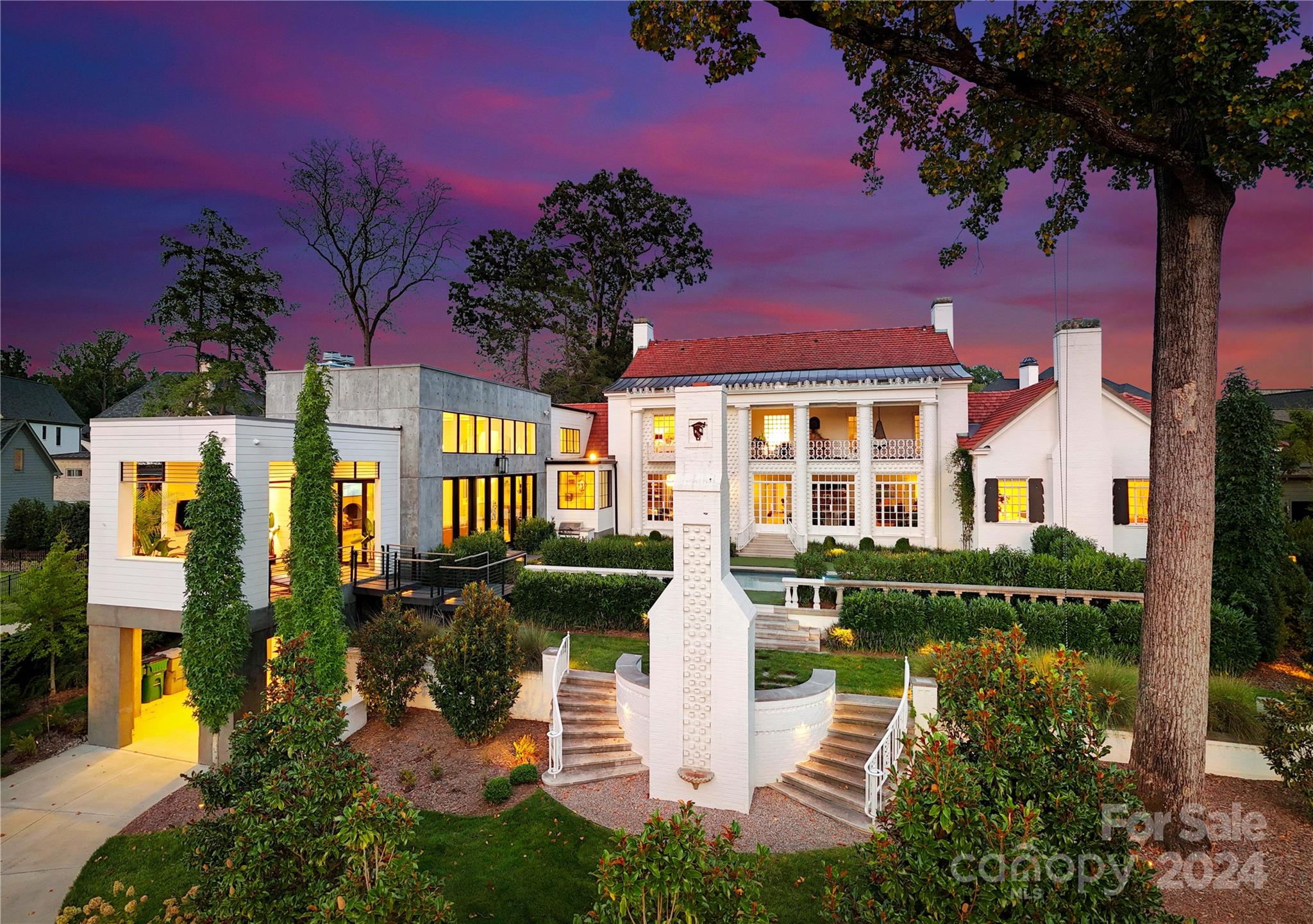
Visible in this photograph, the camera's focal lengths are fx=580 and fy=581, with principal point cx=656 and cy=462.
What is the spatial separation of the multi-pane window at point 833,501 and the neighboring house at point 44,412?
137 ft

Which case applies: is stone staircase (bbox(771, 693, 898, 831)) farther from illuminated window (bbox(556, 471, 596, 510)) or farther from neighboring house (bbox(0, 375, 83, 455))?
neighboring house (bbox(0, 375, 83, 455))

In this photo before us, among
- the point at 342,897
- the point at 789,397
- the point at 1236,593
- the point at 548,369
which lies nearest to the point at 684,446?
the point at 342,897

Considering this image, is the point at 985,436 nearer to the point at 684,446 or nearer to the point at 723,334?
the point at 723,334

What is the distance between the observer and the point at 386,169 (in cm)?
2411

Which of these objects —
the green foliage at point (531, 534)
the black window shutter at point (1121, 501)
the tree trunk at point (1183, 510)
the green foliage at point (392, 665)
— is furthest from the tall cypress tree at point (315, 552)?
the black window shutter at point (1121, 501)

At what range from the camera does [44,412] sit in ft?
116

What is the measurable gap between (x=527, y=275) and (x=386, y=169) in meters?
13.3

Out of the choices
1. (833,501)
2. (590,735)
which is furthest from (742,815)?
(833,501)

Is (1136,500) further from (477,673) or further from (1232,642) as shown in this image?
(477,673)

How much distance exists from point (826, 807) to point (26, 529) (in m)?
34.3

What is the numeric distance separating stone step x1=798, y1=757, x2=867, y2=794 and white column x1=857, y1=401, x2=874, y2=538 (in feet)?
51.7

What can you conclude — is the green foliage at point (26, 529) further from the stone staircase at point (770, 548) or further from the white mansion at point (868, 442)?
the stone staircase at point (770, 548)

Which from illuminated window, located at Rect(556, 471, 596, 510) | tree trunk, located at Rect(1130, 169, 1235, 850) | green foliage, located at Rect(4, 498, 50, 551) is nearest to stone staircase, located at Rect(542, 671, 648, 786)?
tree trunk, located at Rect(1130, 169, 1235, 850)

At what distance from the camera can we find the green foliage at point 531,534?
20516 millimetres
